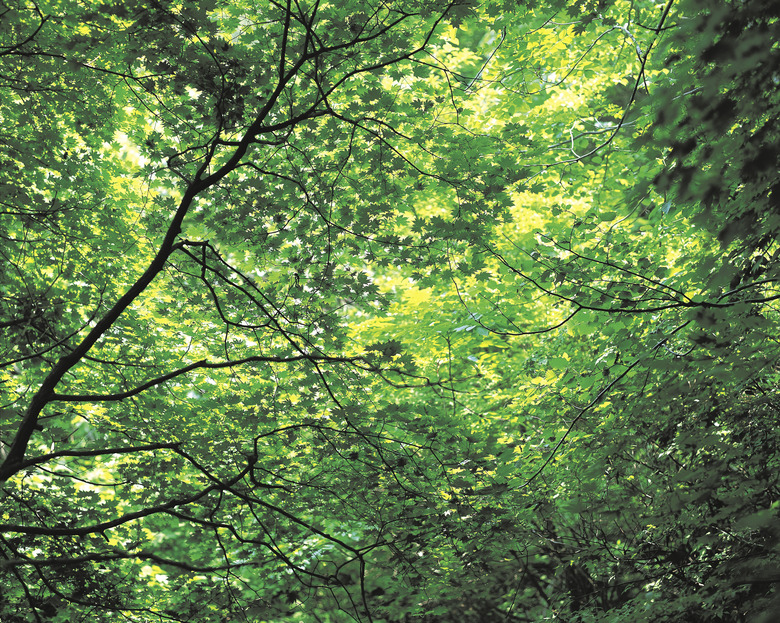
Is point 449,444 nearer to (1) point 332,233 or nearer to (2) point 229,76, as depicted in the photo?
(1) point 332,233

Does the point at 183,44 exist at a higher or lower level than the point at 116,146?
lower

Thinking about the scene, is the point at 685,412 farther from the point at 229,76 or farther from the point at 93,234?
the point at 93,234

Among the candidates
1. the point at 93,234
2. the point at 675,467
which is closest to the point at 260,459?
the point at 93,234

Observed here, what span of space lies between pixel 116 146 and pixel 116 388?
253 cm

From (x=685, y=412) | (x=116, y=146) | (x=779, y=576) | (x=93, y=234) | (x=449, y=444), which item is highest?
(x=116, y=146)

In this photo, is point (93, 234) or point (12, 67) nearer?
point (12, 67)

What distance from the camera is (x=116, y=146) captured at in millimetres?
5586

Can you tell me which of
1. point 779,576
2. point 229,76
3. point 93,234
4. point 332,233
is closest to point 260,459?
point 332,233

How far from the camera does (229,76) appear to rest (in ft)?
11.3

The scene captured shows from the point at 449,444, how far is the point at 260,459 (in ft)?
5.96

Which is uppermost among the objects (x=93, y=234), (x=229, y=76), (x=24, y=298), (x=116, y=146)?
(x=116, y=146)

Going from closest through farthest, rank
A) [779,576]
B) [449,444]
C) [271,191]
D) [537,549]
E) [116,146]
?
1. [779,576]
2. [271,191]
3. [449,444]
4. [116,146]
5. [537,549]

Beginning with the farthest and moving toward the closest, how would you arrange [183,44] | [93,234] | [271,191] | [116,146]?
[116,146] → [93,234] → [271,191] → [183,44]

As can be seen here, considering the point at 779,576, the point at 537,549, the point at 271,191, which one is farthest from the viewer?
the point at 537,549
